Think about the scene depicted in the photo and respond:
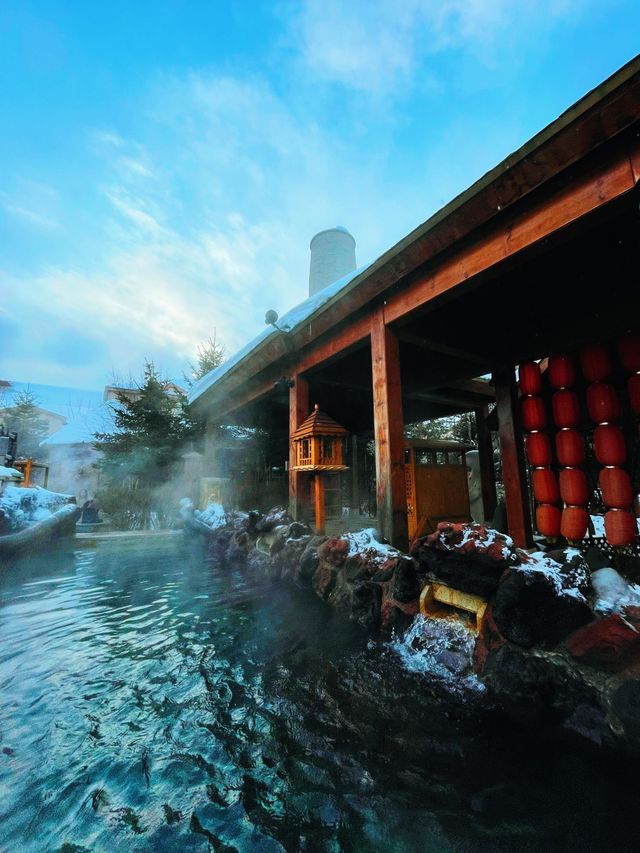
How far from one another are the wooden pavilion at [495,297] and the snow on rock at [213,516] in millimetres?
3408

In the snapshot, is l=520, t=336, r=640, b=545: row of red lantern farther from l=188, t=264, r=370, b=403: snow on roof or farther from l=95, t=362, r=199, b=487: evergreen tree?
l=95, t=362, r=199, b=487: evergreen tree

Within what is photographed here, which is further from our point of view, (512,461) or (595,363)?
(512,461)

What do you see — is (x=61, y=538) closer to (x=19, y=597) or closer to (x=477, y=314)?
(x=19, y=597)

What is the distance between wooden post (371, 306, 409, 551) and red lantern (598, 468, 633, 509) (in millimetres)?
1926

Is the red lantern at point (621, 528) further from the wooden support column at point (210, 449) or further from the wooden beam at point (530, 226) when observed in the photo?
the wooden support column at point (210, 449)

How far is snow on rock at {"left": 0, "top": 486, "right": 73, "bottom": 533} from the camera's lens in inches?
284

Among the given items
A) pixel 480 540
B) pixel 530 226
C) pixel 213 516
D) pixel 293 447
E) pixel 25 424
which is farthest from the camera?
A: pixel 25 424

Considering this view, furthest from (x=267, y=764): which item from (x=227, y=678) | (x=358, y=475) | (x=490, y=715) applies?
(x=358, y=475)

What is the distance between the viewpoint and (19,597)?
4.58m

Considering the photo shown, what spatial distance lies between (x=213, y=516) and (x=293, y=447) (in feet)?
14.4

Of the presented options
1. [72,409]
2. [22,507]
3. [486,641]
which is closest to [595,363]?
[486,641]

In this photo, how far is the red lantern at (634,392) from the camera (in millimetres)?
3309

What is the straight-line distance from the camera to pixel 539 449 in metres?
4.00

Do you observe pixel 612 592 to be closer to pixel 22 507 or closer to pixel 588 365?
pixel 588 365
